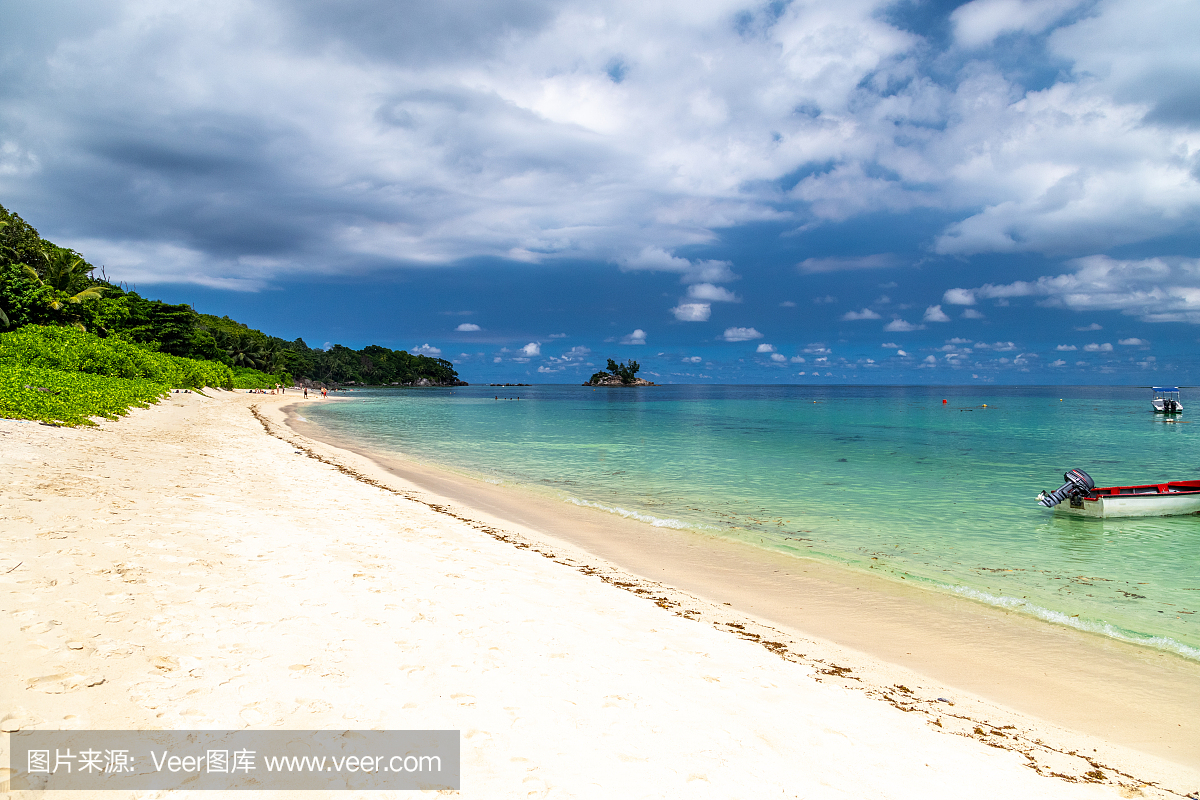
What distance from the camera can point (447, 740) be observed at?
164 inches

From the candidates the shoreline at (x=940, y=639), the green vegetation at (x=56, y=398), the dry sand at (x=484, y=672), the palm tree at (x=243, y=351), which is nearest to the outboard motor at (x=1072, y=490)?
the shoreline at (x=940, y=639)

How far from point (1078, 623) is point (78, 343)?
5000 cm

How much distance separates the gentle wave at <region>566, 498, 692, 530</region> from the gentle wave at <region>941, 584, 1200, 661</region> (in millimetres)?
6302

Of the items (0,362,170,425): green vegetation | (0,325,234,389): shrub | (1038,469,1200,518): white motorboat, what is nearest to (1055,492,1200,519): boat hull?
(1038,469,1200,518): white motorboat

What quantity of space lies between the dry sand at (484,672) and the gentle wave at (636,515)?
5735 mm

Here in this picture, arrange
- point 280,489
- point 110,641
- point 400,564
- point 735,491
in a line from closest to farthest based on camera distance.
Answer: point 110,641 → point 400,564 → point 280,489 → point 735,491

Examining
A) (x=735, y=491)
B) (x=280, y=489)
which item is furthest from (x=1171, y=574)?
(x=280, y=489)

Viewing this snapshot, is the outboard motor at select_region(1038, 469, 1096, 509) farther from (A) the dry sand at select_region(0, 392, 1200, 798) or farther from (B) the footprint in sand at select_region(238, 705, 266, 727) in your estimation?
(B) the footprint in sand at select_region(238, 705, 266, 727)

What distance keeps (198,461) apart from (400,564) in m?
10.9

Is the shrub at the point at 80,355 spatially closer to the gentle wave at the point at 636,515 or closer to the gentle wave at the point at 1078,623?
the gentle wave at the point at 636,515

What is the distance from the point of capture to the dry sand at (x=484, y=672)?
160 inches

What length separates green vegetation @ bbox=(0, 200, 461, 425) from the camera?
789 inches

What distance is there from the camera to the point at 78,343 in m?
35.8

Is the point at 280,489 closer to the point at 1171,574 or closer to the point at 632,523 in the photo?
the point at 632,523
